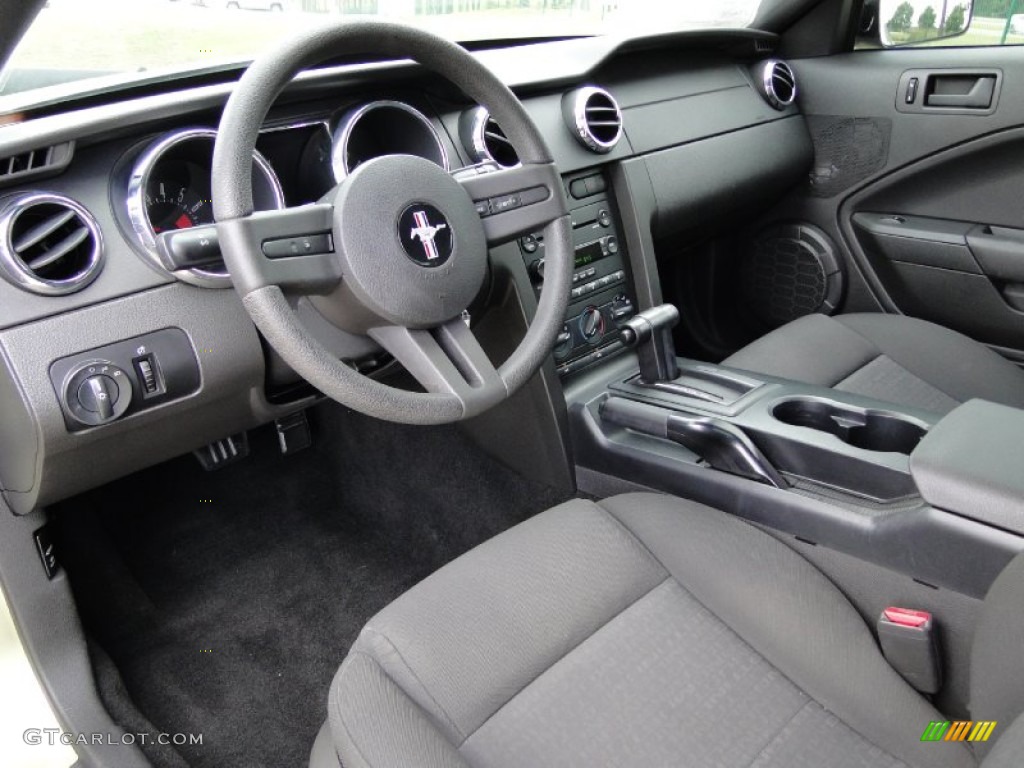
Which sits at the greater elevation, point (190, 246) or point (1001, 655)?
point (190, 246)

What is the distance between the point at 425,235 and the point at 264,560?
1064mm

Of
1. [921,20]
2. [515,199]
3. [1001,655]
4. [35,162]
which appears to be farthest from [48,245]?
[921,20]

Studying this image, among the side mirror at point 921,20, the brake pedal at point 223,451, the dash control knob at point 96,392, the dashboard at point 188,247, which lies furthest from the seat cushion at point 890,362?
the dash control knob at point 96,392

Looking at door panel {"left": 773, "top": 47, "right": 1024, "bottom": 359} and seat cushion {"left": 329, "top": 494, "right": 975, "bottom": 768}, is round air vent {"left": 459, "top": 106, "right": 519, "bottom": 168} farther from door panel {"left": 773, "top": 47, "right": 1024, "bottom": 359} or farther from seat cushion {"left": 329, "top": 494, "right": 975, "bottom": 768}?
door panel {"left": 773, "top": 47, "right": 1024, "bottom": 359}

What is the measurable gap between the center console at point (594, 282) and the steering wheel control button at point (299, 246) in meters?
0.66

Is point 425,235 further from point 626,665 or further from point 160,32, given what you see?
point 160,32

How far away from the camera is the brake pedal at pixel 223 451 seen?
5.30 ft

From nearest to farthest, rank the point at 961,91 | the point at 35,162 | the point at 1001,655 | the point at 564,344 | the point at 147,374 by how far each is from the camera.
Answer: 1. the point at 1001,655
2. the point at 35,162
3. the point at 147,374
4. the point at 564,344
5. the point at 961,91

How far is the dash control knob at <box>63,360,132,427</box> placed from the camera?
111 centimetres

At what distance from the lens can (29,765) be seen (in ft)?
4.33

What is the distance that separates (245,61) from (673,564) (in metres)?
1.03

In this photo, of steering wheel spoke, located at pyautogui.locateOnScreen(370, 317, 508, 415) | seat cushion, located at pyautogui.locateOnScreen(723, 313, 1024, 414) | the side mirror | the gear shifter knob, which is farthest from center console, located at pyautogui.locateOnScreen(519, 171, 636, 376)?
the side mirror

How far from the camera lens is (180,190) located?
4.05 ft

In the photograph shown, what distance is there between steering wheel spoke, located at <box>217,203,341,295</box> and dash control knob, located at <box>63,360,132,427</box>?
0.98 ft
